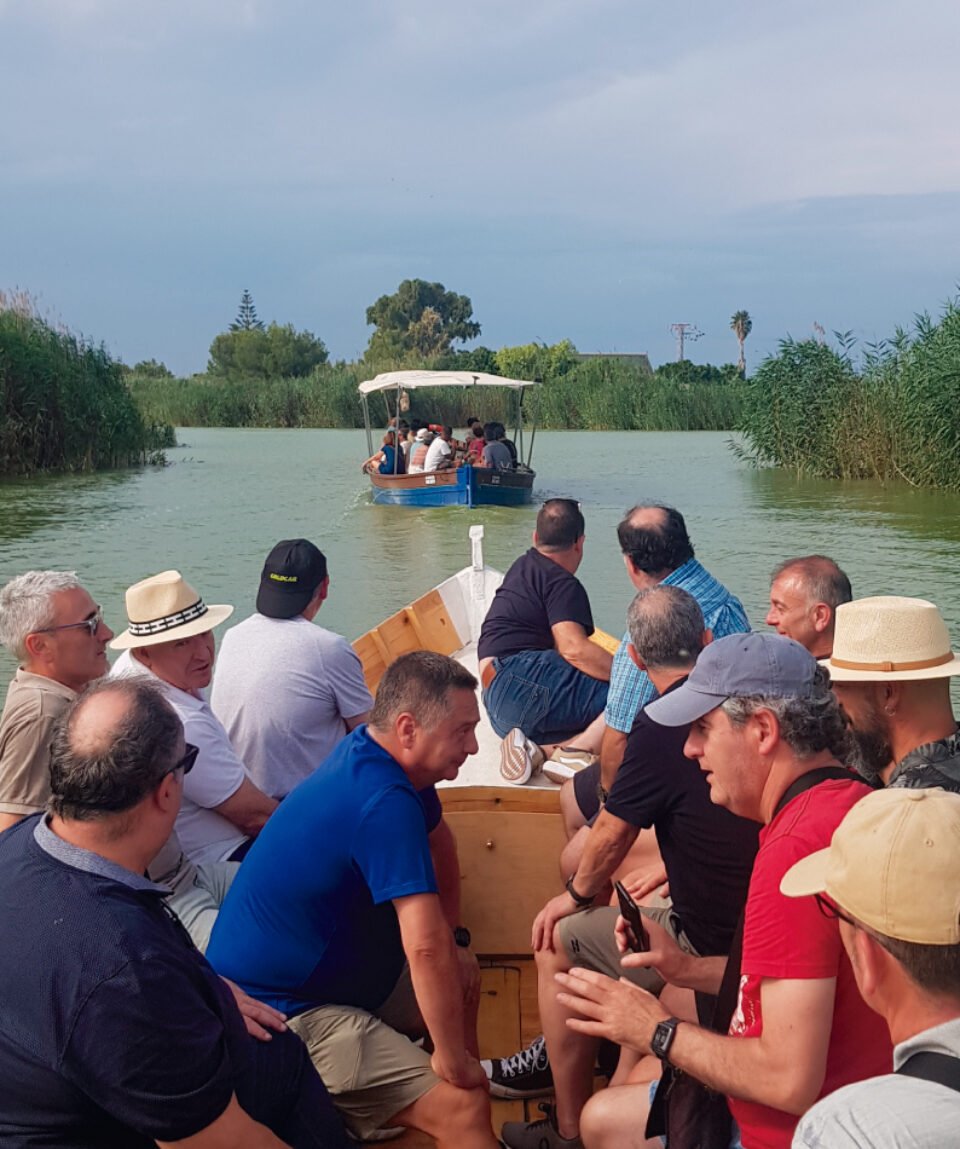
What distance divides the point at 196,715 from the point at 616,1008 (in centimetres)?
157

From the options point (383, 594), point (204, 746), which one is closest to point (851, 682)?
point (204, 746)

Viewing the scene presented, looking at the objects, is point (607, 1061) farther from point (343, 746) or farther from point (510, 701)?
point (510, 701)

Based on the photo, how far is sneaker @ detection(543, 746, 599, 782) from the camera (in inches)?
177

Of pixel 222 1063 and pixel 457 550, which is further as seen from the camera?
pixel 457 550

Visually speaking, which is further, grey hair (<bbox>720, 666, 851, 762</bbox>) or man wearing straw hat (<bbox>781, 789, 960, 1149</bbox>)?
grey hair (<bbox>720, 666, 851, 762</bbox>)

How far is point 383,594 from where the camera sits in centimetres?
1438

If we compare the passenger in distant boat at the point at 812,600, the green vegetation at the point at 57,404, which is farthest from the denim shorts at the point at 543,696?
the green vegetation at the point at 57,404

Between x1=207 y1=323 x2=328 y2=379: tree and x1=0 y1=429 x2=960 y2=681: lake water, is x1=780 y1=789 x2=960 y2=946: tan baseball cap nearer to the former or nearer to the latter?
x1=0 y1=429 x2=960 y2=681: lake water

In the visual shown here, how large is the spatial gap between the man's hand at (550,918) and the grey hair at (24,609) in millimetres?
1586

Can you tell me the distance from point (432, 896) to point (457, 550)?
48.8 ft

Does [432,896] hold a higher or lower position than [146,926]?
lower

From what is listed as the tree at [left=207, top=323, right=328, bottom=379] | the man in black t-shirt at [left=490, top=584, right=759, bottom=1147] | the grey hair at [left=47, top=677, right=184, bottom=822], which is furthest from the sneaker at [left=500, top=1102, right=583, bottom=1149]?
the tree at [left=207, top=323, right=328, bottom=379]

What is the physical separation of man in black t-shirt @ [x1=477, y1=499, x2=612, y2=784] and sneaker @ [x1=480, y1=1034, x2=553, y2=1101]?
6.35ft

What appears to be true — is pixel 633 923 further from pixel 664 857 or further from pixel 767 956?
pixel 767 956
